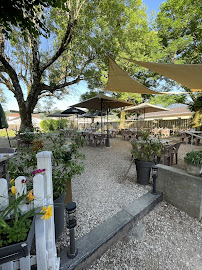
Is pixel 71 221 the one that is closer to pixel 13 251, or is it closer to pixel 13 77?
pixel 13 251

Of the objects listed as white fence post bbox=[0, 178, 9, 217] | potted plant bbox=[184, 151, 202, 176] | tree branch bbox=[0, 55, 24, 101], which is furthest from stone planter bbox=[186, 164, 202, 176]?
tree branch bbox=[0, 55, 24, 101]

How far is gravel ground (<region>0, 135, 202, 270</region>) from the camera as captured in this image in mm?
1385

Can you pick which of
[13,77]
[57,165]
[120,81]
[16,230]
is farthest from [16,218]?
[13,77]

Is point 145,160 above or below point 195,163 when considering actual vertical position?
below

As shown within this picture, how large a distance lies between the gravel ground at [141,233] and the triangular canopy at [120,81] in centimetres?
265

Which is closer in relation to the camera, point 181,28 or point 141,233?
point 141,233

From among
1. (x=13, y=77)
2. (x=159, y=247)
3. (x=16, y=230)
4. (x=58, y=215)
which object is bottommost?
(x=159, y=247)

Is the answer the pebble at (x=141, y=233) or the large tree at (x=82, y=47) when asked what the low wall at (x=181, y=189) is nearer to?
the pebble at (x=141, y=233)

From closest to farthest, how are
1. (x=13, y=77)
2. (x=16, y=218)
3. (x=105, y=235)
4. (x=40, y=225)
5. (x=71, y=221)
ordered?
(x=16, y=218), (x=40, y=225), (x=71, y=221), (x=105, y=235), (x=13, y=77)

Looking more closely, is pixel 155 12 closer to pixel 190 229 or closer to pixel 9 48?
pixel 9 48

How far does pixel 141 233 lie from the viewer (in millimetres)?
1731

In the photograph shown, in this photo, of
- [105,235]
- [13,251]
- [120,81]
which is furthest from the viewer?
[120,81]

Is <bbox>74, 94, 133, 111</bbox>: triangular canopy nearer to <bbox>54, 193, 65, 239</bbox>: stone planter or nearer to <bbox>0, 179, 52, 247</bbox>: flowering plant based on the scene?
<bbox>54, 193, 65, 239</bbox>: stone planter

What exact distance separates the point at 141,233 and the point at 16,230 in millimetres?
1568
